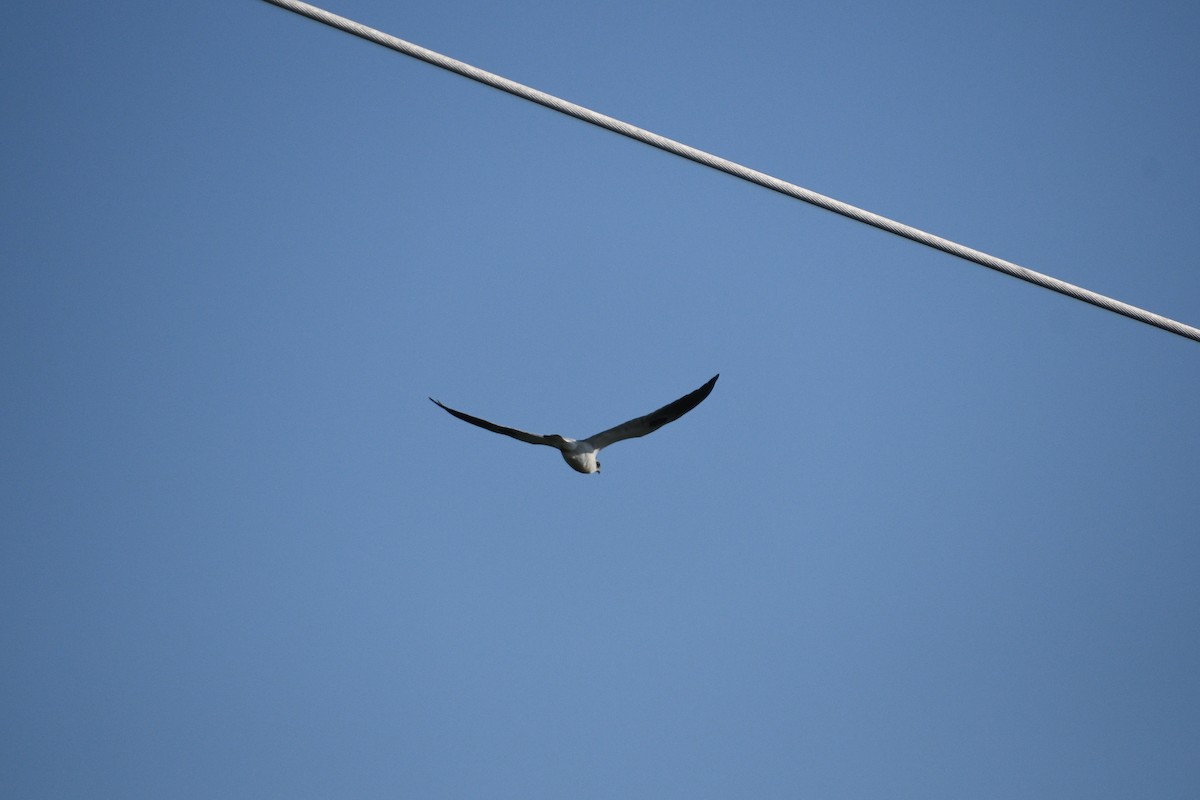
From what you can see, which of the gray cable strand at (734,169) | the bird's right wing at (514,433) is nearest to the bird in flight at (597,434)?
the bird's right wing at (514,433)

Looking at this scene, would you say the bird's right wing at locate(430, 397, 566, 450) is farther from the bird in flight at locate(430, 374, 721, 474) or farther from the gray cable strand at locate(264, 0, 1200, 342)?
the gray cable strand at locate(264, 0, 1200, 342)

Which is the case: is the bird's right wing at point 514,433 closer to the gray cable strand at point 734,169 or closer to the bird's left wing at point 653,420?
the bird's left wing at point 653,420

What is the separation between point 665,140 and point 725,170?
1.24ft

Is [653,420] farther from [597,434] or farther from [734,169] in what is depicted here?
[734,169]

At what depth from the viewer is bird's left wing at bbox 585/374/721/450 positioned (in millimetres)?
15797

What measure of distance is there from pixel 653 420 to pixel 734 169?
10.2 meters

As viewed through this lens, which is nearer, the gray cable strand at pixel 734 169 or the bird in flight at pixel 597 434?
the gray cable strand at pixel 734 169

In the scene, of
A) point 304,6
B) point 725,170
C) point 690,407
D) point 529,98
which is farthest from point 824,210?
point 690,407

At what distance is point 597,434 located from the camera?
18.4 meters

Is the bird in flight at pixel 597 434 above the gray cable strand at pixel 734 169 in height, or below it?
below

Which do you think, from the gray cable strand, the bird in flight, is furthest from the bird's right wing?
the gray cable strand

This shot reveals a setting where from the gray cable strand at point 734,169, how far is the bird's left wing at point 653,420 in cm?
769

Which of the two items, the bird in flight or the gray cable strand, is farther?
the bird in flight

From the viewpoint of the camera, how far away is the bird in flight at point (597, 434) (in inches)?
637
